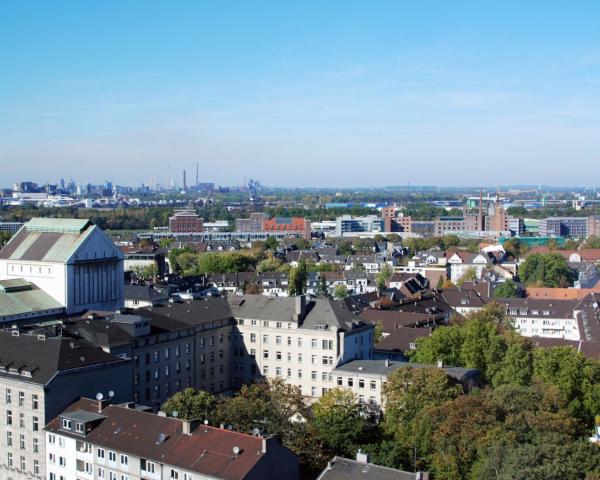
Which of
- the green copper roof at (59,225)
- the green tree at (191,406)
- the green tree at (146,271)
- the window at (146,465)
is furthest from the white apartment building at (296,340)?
the green tree at (146,271)

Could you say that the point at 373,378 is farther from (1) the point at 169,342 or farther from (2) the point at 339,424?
(1) the point at 169,342

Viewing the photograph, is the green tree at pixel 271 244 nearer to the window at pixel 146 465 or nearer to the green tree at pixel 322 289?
the green tree at pixel 322 289

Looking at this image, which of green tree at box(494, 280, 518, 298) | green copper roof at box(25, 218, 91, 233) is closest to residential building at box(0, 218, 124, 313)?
green copper roof at box(25, 218, 91, 233)

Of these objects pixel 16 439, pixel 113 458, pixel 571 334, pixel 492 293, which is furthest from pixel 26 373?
pixel 492 293

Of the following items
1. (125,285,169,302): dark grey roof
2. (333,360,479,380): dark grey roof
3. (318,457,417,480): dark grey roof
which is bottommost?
(318,457,417,480): dark grey roof

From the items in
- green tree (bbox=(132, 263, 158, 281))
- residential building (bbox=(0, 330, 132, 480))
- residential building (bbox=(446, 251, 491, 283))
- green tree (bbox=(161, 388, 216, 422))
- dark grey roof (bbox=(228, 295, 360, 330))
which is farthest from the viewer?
residential building (bbox=(446, 251, 491, 283))

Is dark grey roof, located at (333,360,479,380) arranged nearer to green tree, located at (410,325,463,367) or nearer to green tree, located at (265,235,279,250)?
green tree, located at (410,325,463,367)

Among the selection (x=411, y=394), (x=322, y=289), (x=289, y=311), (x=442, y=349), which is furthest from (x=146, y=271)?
(x=411, y=394)
